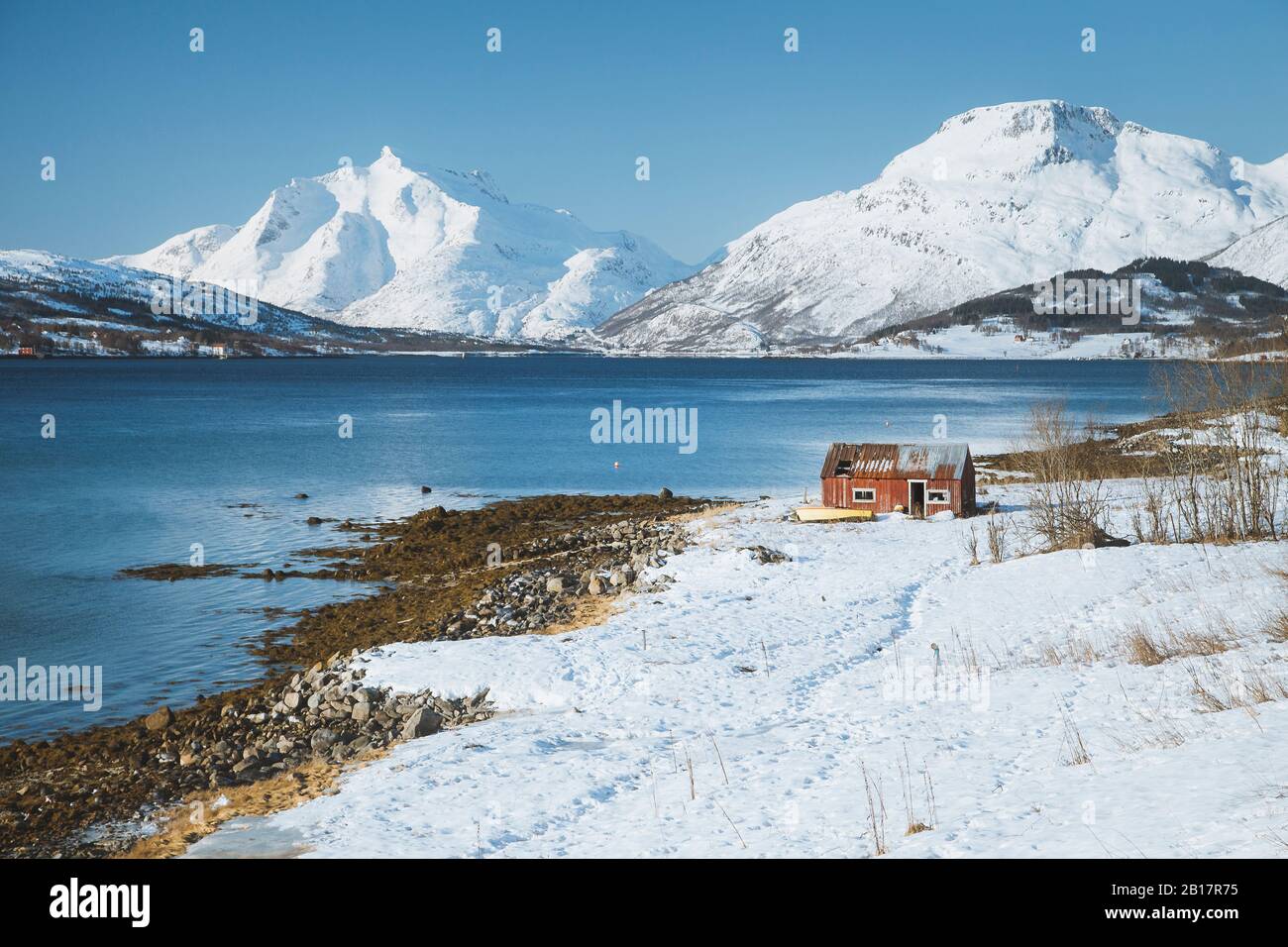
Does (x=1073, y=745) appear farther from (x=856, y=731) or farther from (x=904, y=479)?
(x=904, y=479)

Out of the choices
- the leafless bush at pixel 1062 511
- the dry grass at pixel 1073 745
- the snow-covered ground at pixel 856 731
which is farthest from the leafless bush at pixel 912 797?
the leafless bush at pixel 1062 511

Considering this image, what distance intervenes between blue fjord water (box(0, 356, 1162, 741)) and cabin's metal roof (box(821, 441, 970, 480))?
16.0 m

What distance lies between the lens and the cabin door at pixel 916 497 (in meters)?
42.8

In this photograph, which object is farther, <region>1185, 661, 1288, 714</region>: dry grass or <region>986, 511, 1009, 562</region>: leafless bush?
<region>986, 511, 1009, 562</region>: leafless bush

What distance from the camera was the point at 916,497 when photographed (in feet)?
141

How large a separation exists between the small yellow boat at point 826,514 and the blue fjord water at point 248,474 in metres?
16.9

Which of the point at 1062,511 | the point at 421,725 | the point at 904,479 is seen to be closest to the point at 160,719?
the point at 421,725

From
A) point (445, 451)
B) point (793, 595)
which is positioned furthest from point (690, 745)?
point (445, 451)

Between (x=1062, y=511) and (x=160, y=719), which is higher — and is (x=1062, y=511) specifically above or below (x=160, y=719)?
above

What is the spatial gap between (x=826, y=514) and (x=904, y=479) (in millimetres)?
3635

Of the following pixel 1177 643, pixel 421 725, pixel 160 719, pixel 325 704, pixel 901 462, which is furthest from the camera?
pixel 901 462

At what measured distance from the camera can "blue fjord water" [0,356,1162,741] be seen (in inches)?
1184

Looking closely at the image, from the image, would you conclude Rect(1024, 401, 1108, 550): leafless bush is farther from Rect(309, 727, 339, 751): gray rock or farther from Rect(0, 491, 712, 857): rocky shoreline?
Rect(309, 727, 339, 751): gray rock

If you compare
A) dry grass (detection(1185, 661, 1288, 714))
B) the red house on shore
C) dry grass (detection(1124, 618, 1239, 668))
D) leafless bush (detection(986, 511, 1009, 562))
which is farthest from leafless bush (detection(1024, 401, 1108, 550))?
dry grass (detection(1185, 661, 1288, 714))
